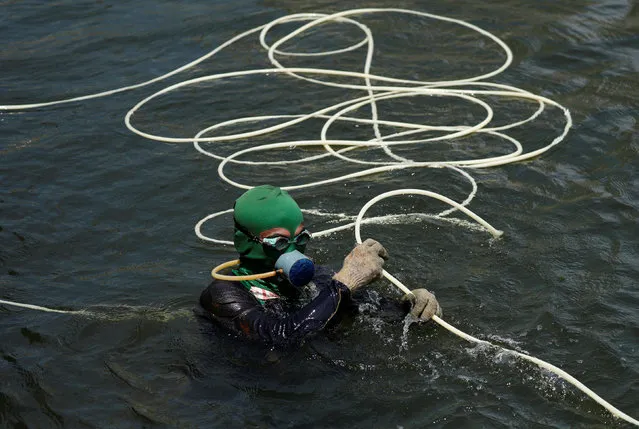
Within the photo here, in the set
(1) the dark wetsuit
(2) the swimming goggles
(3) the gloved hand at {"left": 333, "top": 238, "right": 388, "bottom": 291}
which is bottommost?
(1) the dark wetsuit

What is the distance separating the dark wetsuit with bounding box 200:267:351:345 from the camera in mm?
5254

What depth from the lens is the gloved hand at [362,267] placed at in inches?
211

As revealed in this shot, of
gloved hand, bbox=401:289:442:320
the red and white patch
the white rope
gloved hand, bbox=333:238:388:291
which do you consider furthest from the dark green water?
gloved hand, bbox=333:238:388:291

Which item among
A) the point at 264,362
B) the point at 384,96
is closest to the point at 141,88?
the point at 384,96

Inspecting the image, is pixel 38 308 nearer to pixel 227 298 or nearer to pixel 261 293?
pixel 227 298

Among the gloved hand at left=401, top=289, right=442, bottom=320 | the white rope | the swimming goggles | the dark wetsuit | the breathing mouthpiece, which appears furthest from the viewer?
the white rope

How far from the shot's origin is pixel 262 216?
516 centimetres

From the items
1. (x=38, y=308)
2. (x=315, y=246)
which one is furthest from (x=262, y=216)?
(x=38, y=308)

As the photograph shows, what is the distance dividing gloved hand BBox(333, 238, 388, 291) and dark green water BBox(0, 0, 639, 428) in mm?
466

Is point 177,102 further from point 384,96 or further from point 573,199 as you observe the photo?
point 573,199

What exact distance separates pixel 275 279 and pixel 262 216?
1.45 feet

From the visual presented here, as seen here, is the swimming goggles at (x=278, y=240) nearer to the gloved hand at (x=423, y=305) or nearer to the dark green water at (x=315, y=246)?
the dark green water at (x=315, y=246)

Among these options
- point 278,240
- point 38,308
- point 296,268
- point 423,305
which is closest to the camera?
point 296,268

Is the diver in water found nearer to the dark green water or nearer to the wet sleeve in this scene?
the wet sleeve
